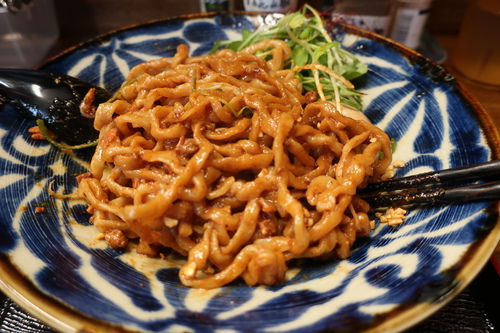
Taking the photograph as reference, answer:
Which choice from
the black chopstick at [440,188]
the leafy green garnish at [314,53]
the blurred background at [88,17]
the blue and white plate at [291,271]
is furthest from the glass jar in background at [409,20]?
the black chopstick at [440,188]

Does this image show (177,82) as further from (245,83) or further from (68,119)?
(68,119)

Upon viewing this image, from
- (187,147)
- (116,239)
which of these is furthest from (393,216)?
(116,239)

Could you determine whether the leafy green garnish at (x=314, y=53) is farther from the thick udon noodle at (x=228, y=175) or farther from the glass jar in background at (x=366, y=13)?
the thick udon noodle at (x=228, y=175)

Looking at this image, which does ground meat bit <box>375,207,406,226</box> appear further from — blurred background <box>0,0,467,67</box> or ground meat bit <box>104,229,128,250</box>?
blurred background <box>0,0,467,67</box>

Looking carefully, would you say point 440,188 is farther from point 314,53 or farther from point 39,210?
point 39,210

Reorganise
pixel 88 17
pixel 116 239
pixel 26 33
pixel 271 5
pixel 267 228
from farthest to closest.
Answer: pixel 88 17 → pixel 26 33 → pixel 271 5 → pixel 116 239 → pixel 267 228

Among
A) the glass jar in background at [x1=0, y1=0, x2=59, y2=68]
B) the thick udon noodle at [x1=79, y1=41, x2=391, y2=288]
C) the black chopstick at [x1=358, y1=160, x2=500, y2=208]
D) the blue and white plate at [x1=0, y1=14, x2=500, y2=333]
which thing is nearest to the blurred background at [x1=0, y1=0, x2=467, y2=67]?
the glass jar in background at [x1=0, y1=0, x2=59, y2=68]

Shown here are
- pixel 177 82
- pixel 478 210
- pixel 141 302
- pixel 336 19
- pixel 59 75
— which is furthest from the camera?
pixel 336 19

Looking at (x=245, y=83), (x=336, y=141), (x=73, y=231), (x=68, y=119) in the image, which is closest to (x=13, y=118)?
(x=68, y=119)
